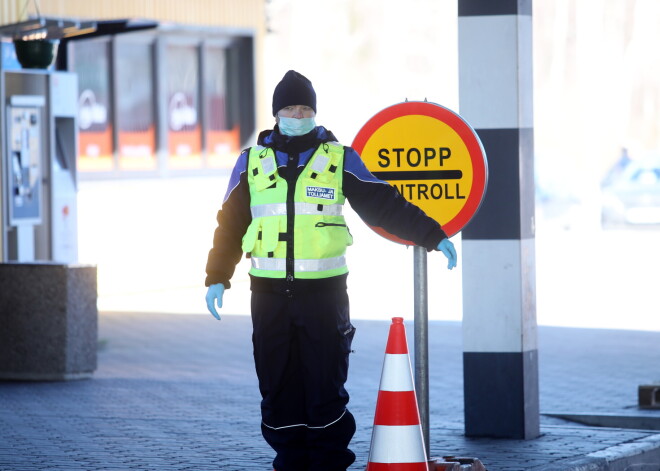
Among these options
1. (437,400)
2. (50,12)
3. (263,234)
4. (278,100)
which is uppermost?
(50,12)

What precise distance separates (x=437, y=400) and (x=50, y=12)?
8.36 metres

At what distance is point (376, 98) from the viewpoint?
45406mm

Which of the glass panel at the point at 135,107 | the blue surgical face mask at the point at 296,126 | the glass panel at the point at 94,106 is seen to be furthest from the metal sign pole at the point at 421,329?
the glass panel at the point at 135,107

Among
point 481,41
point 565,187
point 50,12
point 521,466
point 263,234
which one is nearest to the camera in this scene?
point 263,234

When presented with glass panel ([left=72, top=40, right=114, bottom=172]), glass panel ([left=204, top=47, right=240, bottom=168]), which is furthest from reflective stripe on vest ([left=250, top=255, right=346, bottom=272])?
glass panel ([left=204, top=47, right=240, bottom=168])

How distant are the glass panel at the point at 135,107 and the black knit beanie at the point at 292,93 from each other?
40.0ft

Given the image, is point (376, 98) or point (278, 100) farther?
point (376, 98)

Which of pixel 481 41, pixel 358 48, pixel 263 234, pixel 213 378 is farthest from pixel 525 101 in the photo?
Answer: pixel 358 48

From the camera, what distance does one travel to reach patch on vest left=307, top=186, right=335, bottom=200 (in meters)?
5.93

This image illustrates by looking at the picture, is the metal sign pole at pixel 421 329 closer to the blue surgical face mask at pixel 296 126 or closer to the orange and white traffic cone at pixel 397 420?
the orange and white traffic cone at pixel 397 420

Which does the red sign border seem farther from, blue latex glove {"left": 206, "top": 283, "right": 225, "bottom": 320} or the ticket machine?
the ticket machine

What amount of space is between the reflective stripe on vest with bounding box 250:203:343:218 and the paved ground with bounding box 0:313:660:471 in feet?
4.67

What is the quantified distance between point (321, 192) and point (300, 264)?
0.30 metres

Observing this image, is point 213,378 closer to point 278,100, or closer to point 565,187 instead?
point 278,100
